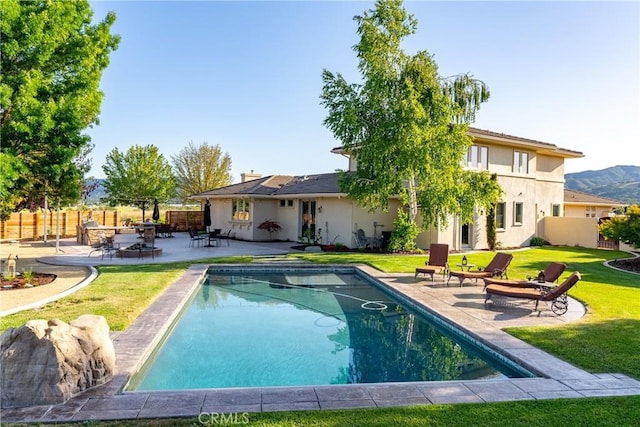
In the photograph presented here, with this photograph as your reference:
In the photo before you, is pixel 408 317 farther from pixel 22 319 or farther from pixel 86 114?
pixel 86 114

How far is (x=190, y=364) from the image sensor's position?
23.8 ft

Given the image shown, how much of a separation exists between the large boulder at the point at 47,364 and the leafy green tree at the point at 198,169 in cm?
4299

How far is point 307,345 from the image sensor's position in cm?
852

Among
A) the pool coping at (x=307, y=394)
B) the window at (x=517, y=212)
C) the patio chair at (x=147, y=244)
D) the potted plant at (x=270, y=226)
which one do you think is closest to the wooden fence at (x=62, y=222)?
the patio chair at (x=147, y=244)

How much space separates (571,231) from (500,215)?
18.6 feet

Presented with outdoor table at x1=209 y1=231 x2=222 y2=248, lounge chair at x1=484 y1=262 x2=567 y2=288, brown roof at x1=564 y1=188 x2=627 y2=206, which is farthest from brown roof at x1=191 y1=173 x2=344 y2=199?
brown roof at x1=564 y1=188 x2=627 y2=206

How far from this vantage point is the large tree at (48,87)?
10.6m

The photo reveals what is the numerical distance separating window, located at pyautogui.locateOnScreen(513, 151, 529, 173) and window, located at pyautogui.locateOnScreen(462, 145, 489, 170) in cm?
281

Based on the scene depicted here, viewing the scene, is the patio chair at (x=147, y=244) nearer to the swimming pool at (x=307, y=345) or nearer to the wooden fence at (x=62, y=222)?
the swimming pool at (x=307, y=345)

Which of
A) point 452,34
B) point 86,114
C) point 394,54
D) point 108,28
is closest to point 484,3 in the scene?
point 452,34

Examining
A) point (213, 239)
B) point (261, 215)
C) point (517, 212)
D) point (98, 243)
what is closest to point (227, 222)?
point (261, 215)

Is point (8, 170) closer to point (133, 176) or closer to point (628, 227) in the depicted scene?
point (628, 227)

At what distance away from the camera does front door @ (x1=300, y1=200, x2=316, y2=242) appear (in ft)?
80.1

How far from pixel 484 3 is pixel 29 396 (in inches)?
674
